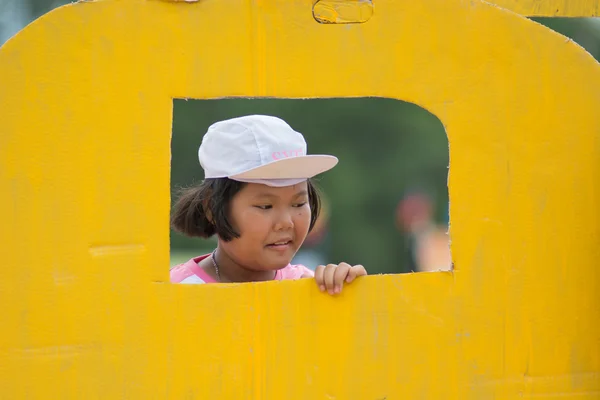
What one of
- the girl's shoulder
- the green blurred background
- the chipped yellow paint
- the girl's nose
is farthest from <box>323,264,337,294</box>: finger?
the green blurred background

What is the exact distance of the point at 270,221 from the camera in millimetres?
2504

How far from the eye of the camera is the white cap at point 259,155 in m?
2.33

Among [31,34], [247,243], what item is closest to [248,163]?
[247,243]

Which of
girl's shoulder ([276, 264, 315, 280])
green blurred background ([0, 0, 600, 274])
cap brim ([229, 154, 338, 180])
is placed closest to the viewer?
cap brim ([229, 154, 338, 180])

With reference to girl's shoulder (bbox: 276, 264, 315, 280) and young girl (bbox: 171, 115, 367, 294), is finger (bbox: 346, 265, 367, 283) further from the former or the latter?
girl's shoulder (bbox: 276, 264, 315, 280)

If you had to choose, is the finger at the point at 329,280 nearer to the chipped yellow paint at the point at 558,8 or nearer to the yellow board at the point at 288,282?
the yellow board at the point at 288,282

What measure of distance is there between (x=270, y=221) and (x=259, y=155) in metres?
0.21

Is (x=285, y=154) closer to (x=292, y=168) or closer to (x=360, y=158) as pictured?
(x=292, y=168)

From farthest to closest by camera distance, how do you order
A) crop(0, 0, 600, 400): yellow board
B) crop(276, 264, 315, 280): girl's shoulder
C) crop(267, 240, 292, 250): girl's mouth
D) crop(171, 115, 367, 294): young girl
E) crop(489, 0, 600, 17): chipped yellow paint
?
1. crop(276, 264, 315, 280): girl's shoulder
2. crop(267, 240, 292, 250): girl's mouth
3. crop(171, 115, 367, 294): young girl
4. crop(489, 0, 600, 17): chipped yellow paint
5. crop(0, 0, 600, 400): yellow board

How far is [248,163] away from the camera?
244 cm

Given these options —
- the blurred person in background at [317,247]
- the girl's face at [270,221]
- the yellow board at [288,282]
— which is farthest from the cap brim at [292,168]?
the blurred person in background at [317,247]

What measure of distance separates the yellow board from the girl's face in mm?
667

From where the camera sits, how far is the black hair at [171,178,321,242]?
103 inches

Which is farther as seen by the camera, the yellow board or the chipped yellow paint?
the chipped yellow paint
